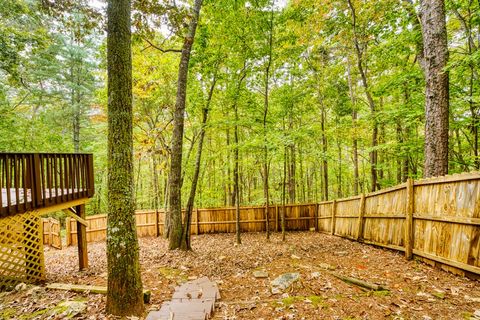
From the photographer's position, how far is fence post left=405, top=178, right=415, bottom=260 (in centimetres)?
488

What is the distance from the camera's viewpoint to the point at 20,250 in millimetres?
5141

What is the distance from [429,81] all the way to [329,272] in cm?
435

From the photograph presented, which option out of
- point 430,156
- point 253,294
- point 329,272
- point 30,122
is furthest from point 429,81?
point 30,122

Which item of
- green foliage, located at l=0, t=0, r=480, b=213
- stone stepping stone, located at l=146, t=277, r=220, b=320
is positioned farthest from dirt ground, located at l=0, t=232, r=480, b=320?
green foliage, located at l=0, t=0, r=480, b=213

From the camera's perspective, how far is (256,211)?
12.1 metres

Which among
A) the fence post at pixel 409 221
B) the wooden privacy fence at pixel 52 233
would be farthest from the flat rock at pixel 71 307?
the wooden privacy fence at pixel 52 233

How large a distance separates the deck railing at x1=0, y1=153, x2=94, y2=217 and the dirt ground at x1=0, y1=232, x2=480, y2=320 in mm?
1735

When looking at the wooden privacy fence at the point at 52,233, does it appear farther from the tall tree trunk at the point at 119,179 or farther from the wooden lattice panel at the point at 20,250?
the tall tree trunk at the point at 119,179

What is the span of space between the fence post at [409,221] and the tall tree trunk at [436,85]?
0.54 m

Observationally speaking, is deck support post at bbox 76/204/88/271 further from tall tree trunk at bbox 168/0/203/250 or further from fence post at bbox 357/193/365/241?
fence post at bbox 357/193/365/241

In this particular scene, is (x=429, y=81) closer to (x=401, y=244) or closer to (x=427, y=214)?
(x=427, y=214)

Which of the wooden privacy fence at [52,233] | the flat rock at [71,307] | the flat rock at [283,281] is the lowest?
the wooden privacy fence at [52,233]

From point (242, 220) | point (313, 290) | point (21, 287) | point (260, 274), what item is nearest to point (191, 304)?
point (260, 274)

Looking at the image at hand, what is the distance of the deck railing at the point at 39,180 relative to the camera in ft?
15.4
